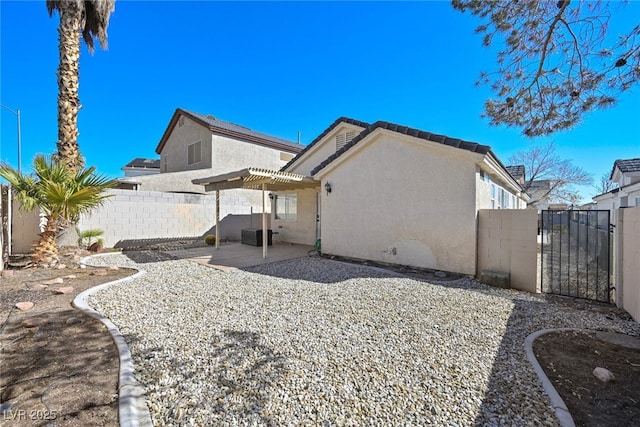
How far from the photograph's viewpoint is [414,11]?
8.21 meters

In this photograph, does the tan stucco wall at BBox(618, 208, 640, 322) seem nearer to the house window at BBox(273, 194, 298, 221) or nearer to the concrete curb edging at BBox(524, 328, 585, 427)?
the concrete curb edging at BBox(524, 328, 585, 427)

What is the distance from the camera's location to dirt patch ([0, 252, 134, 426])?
2334 mm

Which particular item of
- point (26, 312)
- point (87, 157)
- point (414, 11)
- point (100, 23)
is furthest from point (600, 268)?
point (100, 23)

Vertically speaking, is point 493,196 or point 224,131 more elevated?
point 224,131

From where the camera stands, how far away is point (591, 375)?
10.0ft

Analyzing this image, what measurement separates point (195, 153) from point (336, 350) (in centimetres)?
2096

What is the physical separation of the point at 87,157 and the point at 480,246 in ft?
48.9

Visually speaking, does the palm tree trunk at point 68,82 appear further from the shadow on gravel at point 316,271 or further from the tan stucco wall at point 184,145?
the tan stucco wall at point 184,145

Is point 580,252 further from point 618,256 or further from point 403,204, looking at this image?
point 403,204

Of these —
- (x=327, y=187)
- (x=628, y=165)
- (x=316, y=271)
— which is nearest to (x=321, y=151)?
(x=327, y=187)

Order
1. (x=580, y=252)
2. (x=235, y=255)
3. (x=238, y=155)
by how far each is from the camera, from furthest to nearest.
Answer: (x=238, y=155) < (x=235, y=255) < (x=580, y=252)

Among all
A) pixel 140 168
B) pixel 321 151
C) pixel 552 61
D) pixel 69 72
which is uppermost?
pixel 140 168

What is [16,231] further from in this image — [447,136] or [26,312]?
[447,136]

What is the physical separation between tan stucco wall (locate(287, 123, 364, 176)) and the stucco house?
342 centimetres
